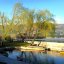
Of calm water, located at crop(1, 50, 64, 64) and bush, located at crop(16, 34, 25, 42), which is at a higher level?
bush, located at crop(16, 34, 25, 42)

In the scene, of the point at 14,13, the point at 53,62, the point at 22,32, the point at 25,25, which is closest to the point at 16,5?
the point at 14,13

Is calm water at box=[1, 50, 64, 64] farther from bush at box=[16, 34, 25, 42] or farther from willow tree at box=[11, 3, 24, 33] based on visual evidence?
bush at box=[16, 34, 25, 42]

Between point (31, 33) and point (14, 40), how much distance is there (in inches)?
214

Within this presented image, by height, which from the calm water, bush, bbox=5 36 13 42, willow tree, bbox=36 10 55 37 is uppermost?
willow tree, bbox=36 10 55 37

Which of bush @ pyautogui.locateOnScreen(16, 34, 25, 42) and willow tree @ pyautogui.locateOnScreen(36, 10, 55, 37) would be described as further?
bush @ pyautogui.locateOnScreen(16, 34, 25, 42)

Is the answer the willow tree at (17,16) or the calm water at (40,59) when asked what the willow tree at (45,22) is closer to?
the willow tree at (17,16)

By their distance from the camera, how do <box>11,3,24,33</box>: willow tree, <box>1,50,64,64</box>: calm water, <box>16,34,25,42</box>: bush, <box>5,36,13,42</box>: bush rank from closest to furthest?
<box>1,50,64,64</box>: calm water, <box>11,3,24,33</box>: willow tree, <box>5,36,13,42</box>: bush, <box>16,34,25,42</box>: bush

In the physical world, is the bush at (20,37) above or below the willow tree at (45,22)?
below

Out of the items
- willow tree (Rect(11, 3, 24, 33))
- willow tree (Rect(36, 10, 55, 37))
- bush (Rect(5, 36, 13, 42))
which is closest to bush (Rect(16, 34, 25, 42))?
bush (Rect(5, 36, 13, 42))

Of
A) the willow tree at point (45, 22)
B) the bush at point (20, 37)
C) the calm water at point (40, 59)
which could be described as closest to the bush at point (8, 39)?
→ the bush at point (20, 37)

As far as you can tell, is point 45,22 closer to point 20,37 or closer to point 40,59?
point 20,37

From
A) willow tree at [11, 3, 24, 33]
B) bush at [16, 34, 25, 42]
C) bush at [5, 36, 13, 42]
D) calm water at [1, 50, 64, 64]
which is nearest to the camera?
calm water at [1, 50, 64, 64]

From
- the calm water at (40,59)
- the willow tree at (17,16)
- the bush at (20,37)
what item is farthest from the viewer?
the bush at (20,37)

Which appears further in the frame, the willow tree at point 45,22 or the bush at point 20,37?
the bush at point 20,37
